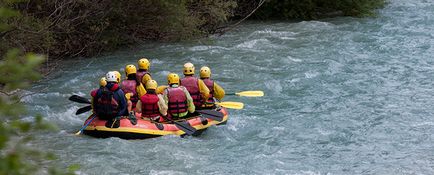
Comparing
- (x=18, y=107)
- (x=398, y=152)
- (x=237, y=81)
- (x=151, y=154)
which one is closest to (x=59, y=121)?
(x=151, y=154)

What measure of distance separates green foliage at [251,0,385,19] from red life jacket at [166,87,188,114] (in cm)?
1151

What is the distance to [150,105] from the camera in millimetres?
9344

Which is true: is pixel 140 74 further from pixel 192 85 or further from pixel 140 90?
pixel 192 85

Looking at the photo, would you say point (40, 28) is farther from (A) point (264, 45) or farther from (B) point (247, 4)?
(B) point (247, 4)

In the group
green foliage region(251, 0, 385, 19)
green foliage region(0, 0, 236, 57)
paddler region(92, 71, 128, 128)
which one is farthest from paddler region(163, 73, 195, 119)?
green foliage region(251, 0, 385, 19)

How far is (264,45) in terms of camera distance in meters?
16.6

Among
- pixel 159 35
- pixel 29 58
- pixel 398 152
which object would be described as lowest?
pixel 398 152

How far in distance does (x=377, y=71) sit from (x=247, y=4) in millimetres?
7480

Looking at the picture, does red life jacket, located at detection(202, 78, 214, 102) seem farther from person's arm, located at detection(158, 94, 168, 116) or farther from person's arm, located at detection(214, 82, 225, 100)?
person's arm, located at detection(158, 94, 168, 116)

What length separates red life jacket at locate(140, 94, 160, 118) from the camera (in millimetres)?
9305

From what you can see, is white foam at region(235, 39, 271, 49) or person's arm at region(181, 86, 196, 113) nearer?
person's arm at region(181, 86, 196, 113)

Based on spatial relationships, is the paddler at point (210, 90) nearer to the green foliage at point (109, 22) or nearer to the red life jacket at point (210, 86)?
the red life jacket at point (210, 86)

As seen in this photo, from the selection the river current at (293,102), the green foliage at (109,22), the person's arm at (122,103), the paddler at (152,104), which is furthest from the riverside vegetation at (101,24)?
the paddler at (152,104)

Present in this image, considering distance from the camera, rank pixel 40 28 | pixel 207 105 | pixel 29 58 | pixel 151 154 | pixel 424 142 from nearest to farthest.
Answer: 1. pixel 29 58
2. pixel 151 154
3. pixel 424 142
4. pixel 207 105
5. pixel 40 28
